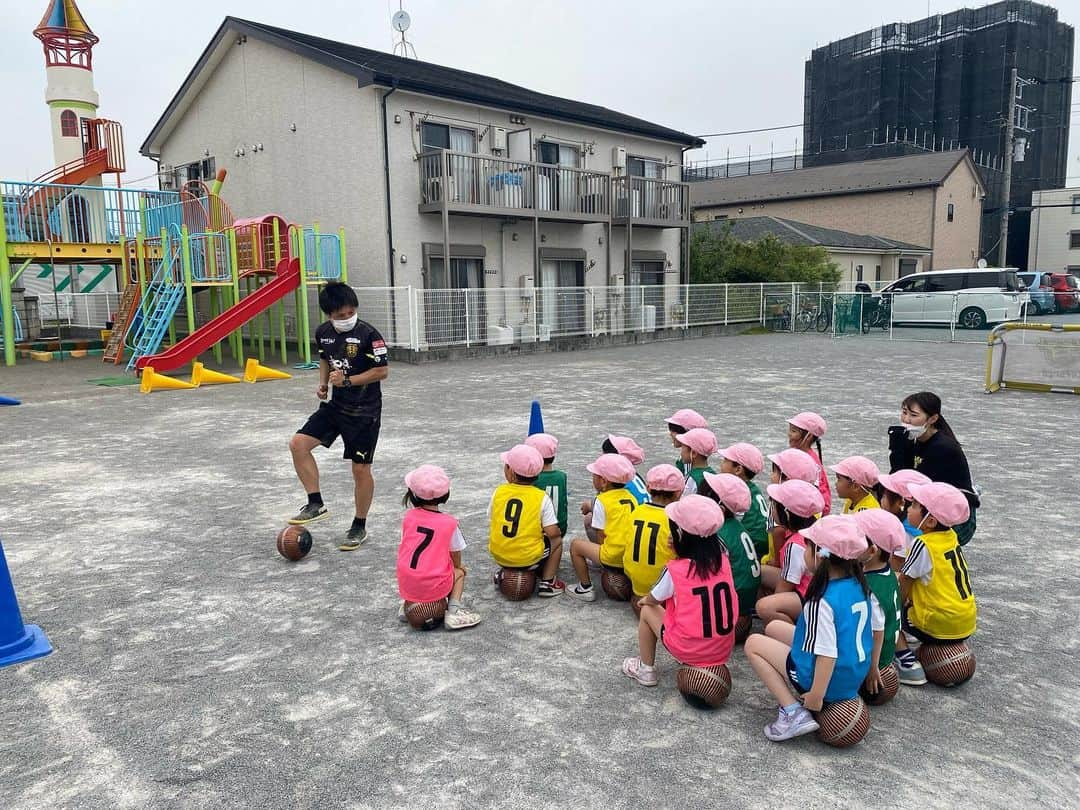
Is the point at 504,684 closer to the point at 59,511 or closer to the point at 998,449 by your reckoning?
the point at 59,511

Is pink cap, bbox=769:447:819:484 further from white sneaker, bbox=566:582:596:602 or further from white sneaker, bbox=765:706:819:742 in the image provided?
white sneaker, bbox=765:706:819:742

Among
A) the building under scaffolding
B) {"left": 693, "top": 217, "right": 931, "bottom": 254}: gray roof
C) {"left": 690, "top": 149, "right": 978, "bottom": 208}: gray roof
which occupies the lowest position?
{"left": 693, "top": 217, "right": 931, "bottom": 254}: gray roof

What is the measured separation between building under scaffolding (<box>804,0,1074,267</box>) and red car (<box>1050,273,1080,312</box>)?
19688 millimetres

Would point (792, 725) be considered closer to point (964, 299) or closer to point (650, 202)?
point (650, 202)

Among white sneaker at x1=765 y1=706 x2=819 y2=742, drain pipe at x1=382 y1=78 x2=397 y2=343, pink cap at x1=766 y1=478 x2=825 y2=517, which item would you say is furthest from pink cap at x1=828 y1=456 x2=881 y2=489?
drain pipe at x1=382 y1=78 x2=397 y2=343

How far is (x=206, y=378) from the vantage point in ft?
40.5

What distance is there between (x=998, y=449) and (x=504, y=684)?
19.5 feet

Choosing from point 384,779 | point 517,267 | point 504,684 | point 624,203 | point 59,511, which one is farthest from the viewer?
point 624,203

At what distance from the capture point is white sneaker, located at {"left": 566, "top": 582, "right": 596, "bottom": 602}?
3.92 m

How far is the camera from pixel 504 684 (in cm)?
307

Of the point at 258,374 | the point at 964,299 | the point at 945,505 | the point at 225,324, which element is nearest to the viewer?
the point at 945,505

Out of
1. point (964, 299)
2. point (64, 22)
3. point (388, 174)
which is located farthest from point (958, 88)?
point (64, 22)

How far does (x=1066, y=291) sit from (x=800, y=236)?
9332 mm

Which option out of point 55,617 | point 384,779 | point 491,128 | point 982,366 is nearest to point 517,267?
point 491,128
